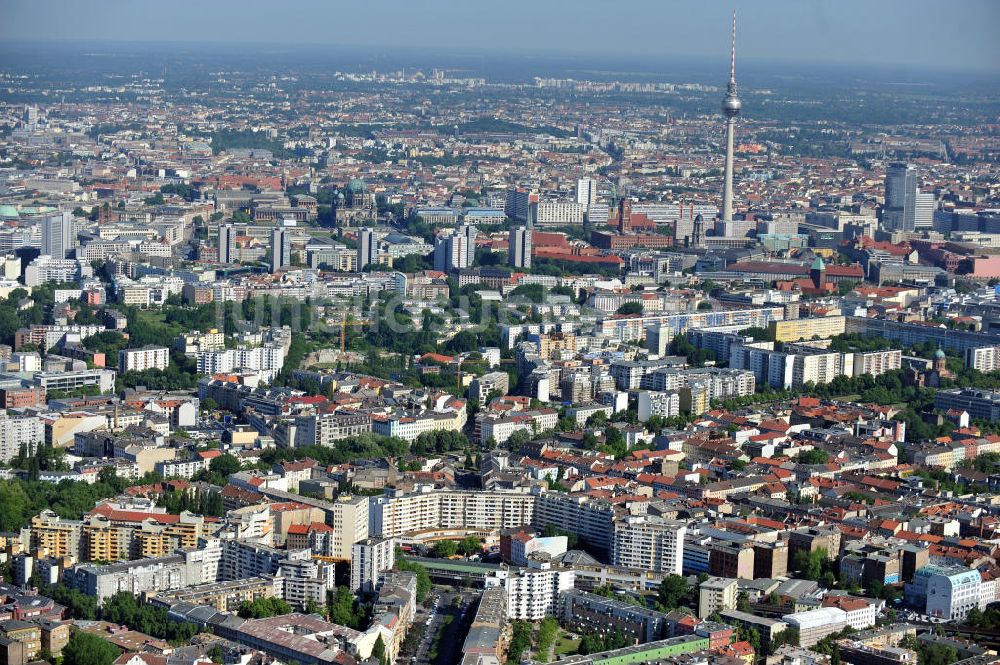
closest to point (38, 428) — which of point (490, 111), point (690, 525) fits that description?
point (690, 525)

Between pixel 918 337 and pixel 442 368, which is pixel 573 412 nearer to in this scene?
pixel 442 368

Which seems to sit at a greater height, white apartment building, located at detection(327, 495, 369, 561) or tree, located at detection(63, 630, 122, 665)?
white apartment building, located at detection(327, 495, 369, 561)

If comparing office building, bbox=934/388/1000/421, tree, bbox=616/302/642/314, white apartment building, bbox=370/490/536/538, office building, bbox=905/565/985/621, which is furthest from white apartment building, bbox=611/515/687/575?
tree, bbox=616/302/642/314

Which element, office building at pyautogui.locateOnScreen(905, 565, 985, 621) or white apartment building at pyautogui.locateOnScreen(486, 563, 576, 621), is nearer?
white apartment building at pyautogui.locateOnScreen(486, 563, 576, 621)

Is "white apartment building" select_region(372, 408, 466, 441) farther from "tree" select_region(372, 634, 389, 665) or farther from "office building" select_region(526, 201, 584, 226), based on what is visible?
"office building" select_region(526, 201, 584, 226)

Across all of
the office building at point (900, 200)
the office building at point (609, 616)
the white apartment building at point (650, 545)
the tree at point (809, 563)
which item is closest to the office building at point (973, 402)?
the tree at point (809, 563)

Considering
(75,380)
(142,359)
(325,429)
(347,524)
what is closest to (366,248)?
(142,359)

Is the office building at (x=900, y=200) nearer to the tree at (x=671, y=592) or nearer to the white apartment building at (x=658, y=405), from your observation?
the white apartment building at (x=658, y=405)
